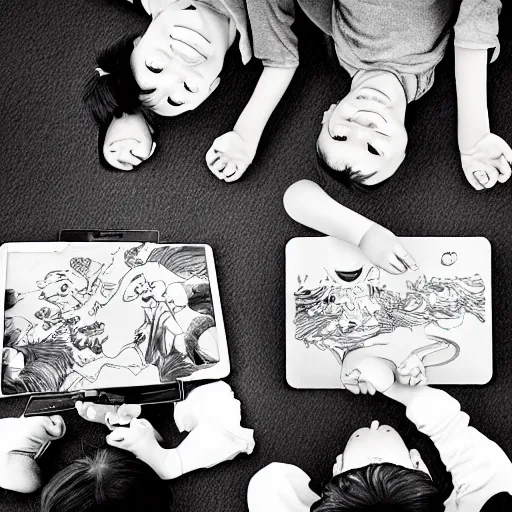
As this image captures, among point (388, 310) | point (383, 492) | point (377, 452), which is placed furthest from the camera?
point (388, 310)

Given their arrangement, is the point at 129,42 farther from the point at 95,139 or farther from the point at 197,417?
the point at 197,417

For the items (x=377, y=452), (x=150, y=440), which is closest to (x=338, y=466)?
(x=377, y=452)

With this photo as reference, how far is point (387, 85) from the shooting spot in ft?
3.51

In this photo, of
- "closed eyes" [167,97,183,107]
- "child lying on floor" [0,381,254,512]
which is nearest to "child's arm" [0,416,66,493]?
"child lying on floor" [0,381,254,512]

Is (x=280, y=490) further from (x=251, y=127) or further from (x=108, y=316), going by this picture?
(x=251, y=127)

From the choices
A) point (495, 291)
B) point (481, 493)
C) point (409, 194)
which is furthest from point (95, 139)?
point (481, 493)

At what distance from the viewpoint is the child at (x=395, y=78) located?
1047mm

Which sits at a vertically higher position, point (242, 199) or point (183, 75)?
point (183, 75)

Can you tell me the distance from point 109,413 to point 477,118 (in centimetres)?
74

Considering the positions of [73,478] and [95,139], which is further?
[95,139]

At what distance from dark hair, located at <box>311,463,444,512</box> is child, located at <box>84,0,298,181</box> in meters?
0.51

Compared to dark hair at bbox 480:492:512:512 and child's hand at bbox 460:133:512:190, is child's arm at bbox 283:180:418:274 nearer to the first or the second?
child's hand at bbox 460:133:512:190

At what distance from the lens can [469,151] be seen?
1107 millimetres

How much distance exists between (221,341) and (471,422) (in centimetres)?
41
